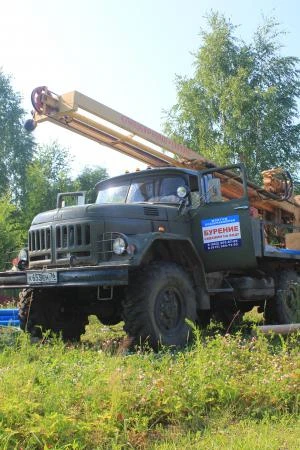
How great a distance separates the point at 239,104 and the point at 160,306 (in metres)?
21.3

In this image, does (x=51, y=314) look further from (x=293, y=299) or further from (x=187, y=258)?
(x=293, y=299)

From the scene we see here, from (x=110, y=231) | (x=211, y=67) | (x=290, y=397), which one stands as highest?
(x=211, y=67)

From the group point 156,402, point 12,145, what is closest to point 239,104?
point 12,145

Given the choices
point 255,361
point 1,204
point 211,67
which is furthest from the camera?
point 211,67

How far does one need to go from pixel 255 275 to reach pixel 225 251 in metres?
1.26

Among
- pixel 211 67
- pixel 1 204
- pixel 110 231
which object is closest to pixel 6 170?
pixel 1 204

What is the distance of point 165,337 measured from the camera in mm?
6430

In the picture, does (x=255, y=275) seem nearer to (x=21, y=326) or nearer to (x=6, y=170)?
(x=21, y=326)

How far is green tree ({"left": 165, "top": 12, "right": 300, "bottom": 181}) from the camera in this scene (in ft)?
86.6

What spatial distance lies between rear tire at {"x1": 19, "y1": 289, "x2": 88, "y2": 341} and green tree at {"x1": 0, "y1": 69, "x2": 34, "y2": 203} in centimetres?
2987

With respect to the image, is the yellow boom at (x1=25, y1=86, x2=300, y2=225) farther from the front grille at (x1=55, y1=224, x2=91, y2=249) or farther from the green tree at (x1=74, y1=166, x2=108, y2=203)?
the green tree at (x1=74, y1=166, x2=108, y2=203)

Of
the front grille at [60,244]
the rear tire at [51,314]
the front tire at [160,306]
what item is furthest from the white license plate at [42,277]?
the front tire at [160,306]

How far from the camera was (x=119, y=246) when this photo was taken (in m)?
6.34

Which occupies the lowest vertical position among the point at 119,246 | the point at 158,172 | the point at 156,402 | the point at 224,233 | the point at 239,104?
the point at 156,402
